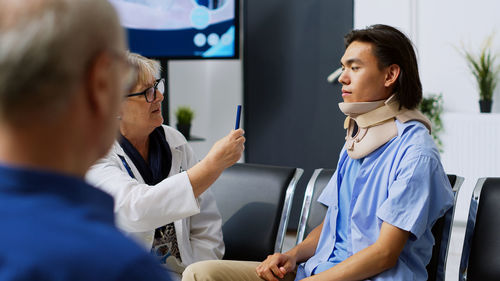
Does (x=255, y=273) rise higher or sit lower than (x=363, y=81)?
lower

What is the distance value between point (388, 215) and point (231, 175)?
768 mm

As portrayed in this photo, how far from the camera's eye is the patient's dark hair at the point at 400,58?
6.28 ft

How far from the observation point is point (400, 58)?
1.93 metres

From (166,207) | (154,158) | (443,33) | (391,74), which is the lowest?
(166,207)

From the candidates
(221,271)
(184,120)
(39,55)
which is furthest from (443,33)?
(39,55)

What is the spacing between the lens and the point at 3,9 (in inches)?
23.5

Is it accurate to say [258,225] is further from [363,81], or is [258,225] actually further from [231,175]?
[363,81]

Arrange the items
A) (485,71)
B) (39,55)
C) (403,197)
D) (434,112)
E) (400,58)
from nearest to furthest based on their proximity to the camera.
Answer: (39,55), (403,197), (400,58), (485,71), (434,112)

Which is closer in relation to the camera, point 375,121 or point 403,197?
point 403,197

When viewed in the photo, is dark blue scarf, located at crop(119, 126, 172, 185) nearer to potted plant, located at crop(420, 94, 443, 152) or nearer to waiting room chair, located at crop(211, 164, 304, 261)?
waiting room chair, located at crop(211, 164, 304, 261)

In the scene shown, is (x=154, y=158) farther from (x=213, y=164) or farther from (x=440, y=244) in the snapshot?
(x=440, y=244)

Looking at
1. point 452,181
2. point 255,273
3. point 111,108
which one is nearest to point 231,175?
point 255,273

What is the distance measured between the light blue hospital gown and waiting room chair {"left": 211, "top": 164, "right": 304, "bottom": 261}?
9.7 inches

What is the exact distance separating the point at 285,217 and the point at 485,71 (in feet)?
9.59
